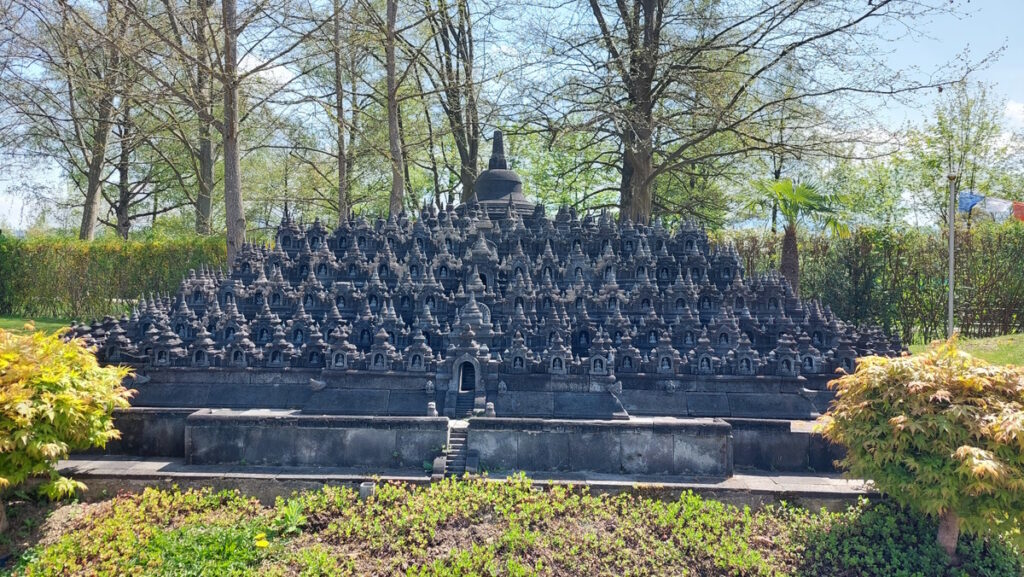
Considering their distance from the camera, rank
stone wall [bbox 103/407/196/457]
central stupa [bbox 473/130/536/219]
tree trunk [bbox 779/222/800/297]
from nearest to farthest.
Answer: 1. stone wall [bbox 103/407/196/457]
2. tree trunk [bbox 779/222/800/297]
3. central stupa [bbox 473/130/536/219]

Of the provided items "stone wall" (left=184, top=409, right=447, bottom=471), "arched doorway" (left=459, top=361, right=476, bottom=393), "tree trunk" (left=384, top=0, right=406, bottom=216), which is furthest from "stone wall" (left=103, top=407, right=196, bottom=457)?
"tree trunk" (left=384, top=0, right=406, bottom=216)

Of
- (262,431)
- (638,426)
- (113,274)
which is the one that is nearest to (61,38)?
(113,274)

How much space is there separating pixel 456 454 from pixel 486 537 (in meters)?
3.15

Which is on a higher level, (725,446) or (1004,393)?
(1004,393)

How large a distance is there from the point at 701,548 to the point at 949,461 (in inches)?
141

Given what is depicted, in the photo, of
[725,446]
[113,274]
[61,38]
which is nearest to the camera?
[725,446]

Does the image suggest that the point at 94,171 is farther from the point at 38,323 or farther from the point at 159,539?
the point at 159,539

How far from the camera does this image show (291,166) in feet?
136

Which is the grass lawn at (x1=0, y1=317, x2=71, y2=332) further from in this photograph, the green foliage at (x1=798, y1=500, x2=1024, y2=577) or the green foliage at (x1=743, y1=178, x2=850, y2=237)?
the green foliage at (x1=743, y1=178, x2=850, y2=237)

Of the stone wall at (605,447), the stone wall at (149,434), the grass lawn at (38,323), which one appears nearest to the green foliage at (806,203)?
the stone wall at (605,447)

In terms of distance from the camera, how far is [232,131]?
23281mm

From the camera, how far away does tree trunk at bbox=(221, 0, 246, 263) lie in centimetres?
2238

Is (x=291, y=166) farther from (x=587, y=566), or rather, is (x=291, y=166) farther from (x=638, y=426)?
(x=587, y=566)

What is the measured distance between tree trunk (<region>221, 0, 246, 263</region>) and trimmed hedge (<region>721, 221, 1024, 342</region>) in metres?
23.2
